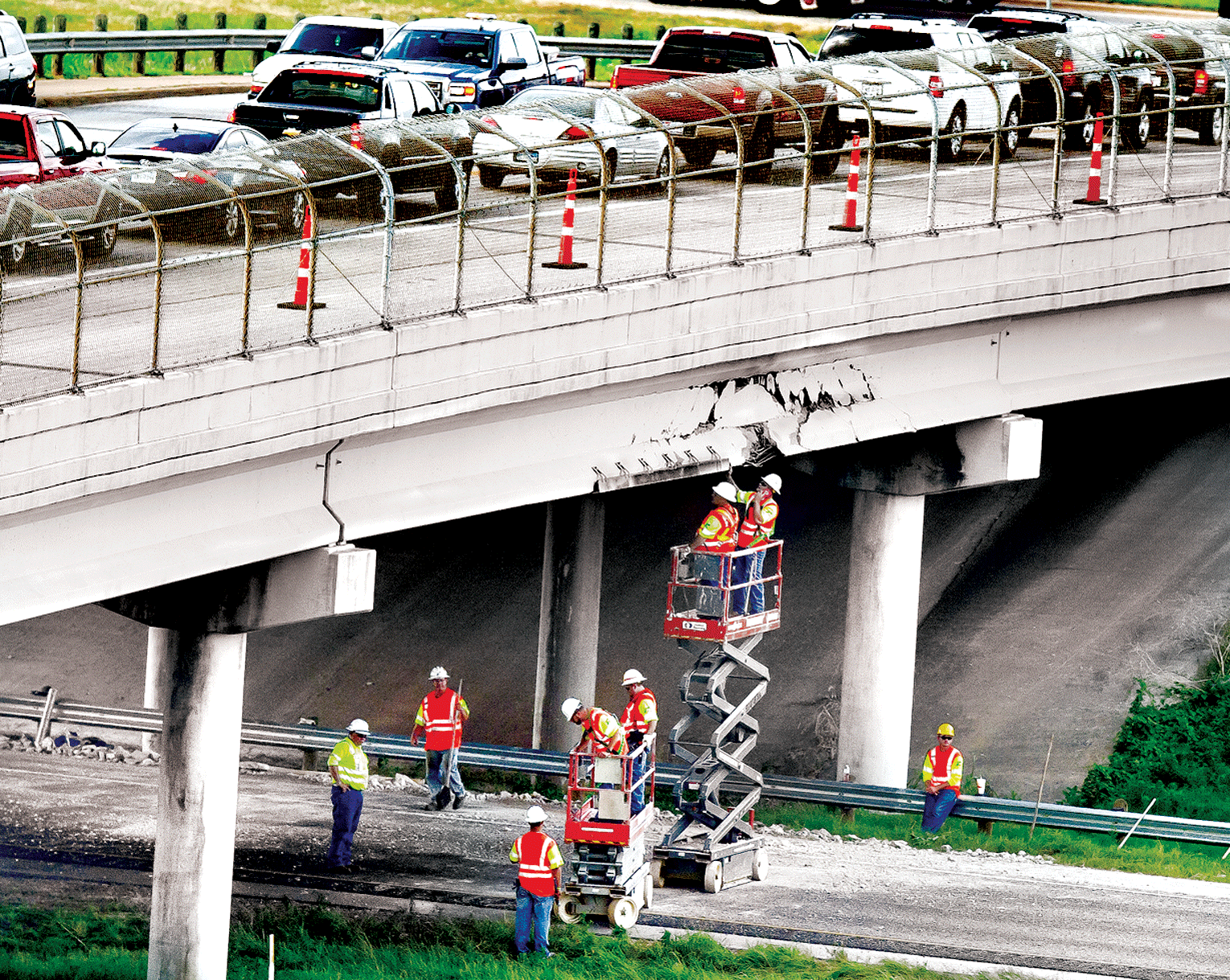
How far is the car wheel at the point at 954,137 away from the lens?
67.7 feet

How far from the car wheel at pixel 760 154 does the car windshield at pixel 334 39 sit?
16824 mm

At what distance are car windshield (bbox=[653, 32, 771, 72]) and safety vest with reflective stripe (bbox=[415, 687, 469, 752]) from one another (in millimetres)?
12516

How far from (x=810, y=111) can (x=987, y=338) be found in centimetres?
353

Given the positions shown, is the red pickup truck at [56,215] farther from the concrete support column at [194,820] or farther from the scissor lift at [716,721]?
the scissor lift at [716,721]

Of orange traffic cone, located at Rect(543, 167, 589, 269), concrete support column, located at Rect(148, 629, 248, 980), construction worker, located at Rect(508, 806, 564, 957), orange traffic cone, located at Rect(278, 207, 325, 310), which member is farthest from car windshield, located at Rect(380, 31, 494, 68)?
construction worker, located at Rect(508, 806, 564, 957)

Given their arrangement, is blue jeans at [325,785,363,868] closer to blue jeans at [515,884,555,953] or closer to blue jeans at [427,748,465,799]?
blue jeans at [427,748,465,799]

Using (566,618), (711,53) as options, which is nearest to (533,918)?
(566,618)

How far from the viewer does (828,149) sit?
20156 millimetres

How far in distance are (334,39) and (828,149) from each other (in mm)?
17537

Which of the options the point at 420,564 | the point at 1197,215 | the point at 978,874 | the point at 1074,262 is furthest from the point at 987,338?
the point at 420,564

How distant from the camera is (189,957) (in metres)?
16.4

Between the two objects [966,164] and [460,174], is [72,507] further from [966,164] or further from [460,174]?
[966,164]

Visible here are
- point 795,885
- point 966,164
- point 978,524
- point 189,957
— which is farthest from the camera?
point 978,524

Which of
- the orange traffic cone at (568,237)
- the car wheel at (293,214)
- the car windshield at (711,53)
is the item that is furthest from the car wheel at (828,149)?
the car windshield at (711,53)
